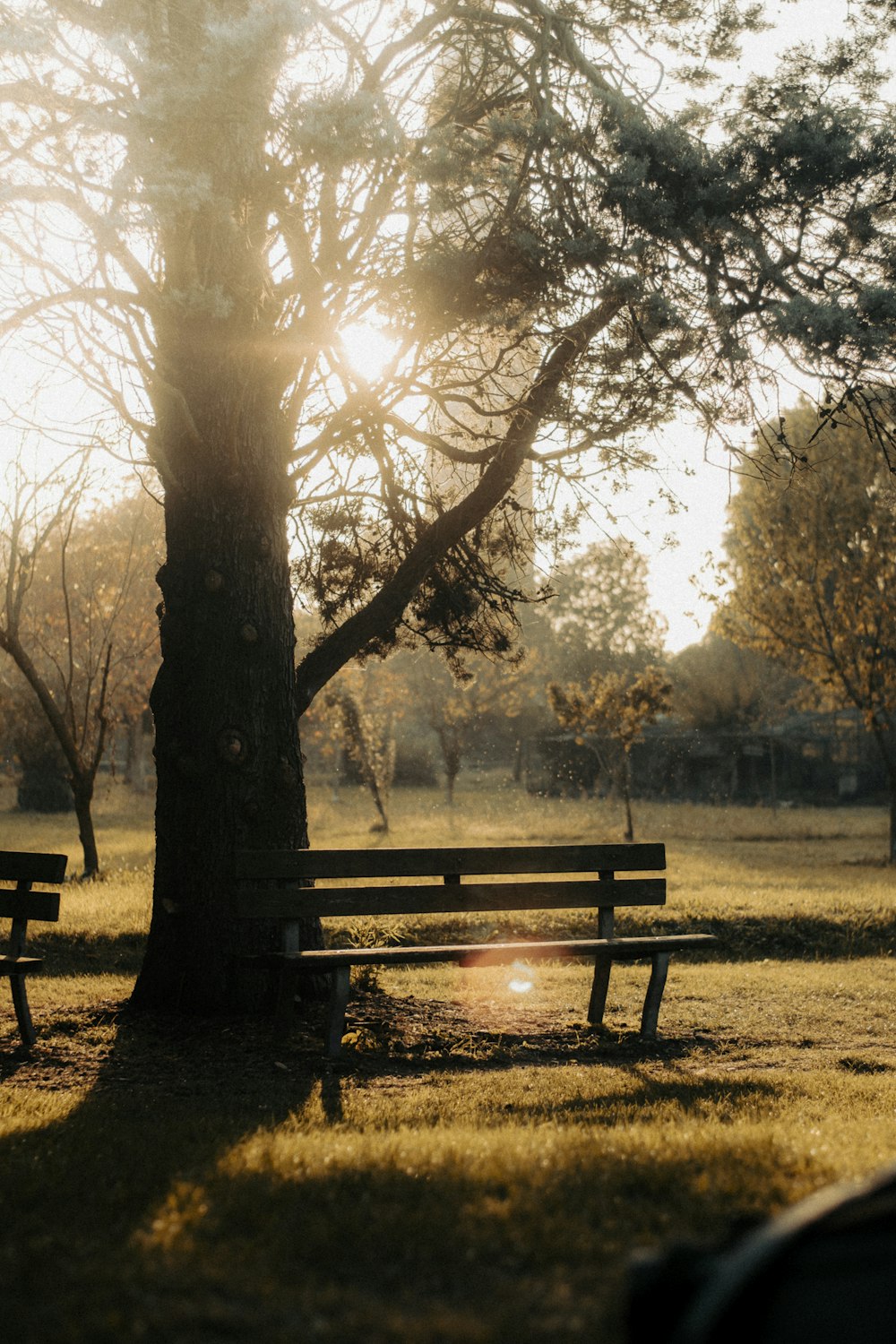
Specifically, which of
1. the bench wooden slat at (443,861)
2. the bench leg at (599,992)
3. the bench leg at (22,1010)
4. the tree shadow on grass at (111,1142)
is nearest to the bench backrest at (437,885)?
the bench wooden slat at (443,861)

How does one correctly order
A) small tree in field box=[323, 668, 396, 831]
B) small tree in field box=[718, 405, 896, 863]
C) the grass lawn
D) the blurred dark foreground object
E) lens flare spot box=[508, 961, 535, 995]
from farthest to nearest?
small tree in field box=[323, 668, 396, 831] < small tree in field box=[718, 405, 896, 863] < lens flare spot box=[508, 961, 535, 995] < the grass lawn < the blurred dark foreground object

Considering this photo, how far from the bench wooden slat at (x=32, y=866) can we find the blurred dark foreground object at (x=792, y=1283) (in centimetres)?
558

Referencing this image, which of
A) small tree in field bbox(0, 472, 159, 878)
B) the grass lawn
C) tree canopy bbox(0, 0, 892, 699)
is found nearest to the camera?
the grass lawn

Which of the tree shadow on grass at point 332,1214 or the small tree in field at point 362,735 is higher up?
the small tree in field at point 362,735

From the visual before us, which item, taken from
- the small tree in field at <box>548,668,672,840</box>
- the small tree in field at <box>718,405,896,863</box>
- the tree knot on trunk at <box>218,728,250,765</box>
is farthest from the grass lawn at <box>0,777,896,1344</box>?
the small tree in field at <box>548,668,672,840</box>

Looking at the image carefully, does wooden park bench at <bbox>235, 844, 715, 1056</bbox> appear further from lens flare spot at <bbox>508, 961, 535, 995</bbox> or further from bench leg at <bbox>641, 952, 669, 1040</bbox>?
lens flare spot at <bbox>508, 961, 535, 995</bbox>

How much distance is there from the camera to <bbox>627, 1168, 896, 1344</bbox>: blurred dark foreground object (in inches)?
63.8

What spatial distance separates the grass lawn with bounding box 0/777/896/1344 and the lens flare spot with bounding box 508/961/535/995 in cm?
13

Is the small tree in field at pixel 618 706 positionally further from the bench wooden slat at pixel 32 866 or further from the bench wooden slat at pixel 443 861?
the bench wooden slat at pixel 32 866

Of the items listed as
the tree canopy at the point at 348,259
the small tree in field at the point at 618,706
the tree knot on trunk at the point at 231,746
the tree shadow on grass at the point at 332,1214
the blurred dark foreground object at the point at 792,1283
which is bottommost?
the tree shadow on grass at the point at 332,1214

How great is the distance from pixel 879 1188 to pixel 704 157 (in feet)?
19.3

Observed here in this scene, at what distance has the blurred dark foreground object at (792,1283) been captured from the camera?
5.32 ft

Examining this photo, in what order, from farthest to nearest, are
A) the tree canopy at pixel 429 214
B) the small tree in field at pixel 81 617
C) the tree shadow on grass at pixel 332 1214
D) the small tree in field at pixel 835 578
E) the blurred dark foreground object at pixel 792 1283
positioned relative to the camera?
the small tree in field at pixel 835 578
the small tree in field at pixel 81 617
the tree canopy at pixel 429 214
the tree shadow on grass at pixel 332 1214
the blurred dark foreground object at pixel 792 1283

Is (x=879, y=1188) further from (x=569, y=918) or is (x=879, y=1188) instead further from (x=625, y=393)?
(x=569, y=918)
